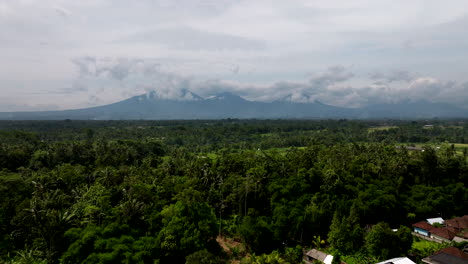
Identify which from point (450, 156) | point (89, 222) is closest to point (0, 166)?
point (89, 222)

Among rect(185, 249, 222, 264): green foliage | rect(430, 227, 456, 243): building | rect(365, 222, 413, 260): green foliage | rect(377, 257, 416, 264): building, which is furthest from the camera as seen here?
rect(430, 227, 456, 243): building

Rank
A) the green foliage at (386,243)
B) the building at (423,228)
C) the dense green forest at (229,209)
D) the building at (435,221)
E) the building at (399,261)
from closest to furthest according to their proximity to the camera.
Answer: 1. the building at (399,261)
2. the dense green forest at (229,209)
3. the green foliage at (386,243)
4. the building at (423,228)
5. the building at (435,221)

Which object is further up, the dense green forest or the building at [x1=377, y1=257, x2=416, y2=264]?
the dense green forest

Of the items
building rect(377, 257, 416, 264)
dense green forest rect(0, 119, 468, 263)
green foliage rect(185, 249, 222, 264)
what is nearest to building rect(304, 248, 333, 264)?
dense green forest rect(0, 119, 468, 263)

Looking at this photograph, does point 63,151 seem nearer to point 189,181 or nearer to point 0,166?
point 0,166

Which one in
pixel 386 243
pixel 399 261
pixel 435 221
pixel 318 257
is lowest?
pixel 435 221

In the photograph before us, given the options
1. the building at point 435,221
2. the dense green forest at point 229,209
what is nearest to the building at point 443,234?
the building at point 435,221

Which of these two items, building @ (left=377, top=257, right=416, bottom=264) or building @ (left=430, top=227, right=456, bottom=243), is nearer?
building @ (left=377, top=257, right=416, bottom=264)

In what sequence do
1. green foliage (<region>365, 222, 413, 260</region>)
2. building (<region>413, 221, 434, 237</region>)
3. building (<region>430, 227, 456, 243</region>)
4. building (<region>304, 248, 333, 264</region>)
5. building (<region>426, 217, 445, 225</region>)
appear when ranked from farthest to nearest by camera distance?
building (<region>426, 217, 445, 225</region>) → building (<region>413, 221, 434, 237</region>) → building (<region>430, 227, 456, 243</region>) → green foliage (<region>365, 222, 413, 260</region>) → building (<region>304, 248, 333, 264</region>)

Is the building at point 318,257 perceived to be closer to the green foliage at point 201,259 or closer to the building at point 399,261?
the building at point 399,261

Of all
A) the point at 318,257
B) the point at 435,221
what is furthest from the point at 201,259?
the point at 435,221

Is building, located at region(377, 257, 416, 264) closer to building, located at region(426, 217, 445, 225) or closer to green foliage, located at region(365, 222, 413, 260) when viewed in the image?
green foliage, located at region(365, 222, 413, 260)

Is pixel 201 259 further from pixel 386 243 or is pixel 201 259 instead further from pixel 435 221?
pixel 435 221
